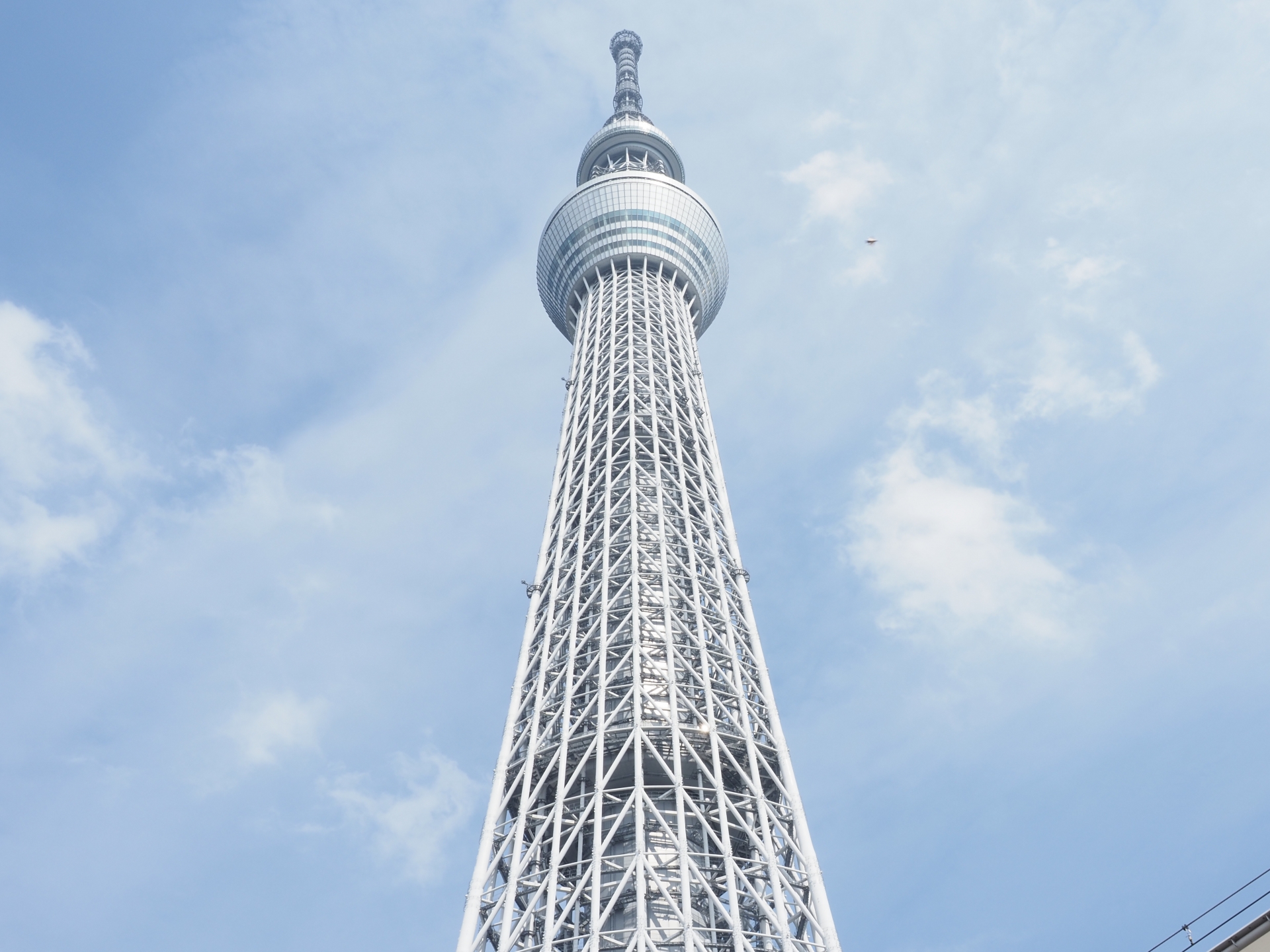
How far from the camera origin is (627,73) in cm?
12950

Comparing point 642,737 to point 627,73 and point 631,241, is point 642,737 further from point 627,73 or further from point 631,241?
point 627,73

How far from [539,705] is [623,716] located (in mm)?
5162

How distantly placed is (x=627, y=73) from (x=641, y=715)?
321 ft

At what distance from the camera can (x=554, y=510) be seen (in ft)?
238

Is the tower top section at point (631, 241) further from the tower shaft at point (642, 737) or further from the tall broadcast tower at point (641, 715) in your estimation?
the tower shaft at point (642, 737)

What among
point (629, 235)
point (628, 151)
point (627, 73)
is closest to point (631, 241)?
point (629, 235)

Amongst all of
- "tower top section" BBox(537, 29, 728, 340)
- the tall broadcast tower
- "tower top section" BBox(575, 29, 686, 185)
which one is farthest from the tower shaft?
"tower top section" BBox(575, 29, 686, 185)

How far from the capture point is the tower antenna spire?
121 meters

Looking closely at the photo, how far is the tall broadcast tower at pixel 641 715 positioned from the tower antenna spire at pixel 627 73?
129 feet

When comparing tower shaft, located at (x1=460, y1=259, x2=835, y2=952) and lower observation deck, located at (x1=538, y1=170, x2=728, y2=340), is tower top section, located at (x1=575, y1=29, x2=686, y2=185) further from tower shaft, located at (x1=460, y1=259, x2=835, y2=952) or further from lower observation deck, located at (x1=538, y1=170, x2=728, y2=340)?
tower shaft, located at (x1=460, y1=259, x2=835, y2=952)

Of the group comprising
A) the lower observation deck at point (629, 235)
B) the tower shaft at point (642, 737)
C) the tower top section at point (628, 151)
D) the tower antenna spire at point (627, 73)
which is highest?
the tower antenna spire at point (627, 73)

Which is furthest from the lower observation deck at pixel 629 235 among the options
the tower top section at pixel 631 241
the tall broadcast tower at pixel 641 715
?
the tall broadcast tower at pixel 641 715

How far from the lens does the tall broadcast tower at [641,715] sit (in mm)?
45344

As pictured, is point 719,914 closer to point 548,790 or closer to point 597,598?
point 548,790
